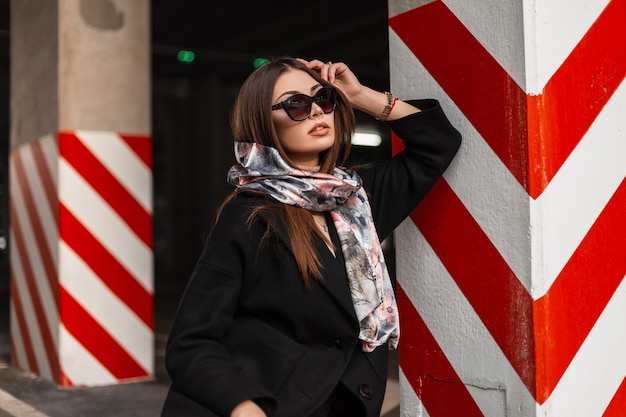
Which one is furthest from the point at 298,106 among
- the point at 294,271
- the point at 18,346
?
the point at 18,346

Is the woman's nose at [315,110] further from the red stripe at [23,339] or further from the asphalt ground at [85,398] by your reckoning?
the red stripe at [23,339]

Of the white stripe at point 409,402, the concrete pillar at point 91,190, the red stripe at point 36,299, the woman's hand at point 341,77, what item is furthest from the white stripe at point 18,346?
the woman's hand at point 341,77

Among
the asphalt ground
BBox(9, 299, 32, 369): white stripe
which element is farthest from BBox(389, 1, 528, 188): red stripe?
BBox(9, 299, 32, 369): white stripe

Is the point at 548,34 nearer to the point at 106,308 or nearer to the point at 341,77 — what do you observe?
the point at 341,77

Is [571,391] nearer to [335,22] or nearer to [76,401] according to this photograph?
[76,401]

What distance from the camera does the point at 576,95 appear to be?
190 centimetres

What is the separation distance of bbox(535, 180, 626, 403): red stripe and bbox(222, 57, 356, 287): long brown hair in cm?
53

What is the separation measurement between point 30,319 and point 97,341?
0.81 meters

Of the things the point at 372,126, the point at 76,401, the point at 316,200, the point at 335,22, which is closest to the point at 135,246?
the point at 76,401

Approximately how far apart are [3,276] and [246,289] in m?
18.7

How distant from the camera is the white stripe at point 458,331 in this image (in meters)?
1.86

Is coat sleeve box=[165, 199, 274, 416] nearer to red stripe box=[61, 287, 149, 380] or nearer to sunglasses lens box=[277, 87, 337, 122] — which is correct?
sunglasses lens box=[277, 87, 337, 122]

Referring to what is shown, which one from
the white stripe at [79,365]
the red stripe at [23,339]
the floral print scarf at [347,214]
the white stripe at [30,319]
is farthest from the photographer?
the red stripe at [23,339]

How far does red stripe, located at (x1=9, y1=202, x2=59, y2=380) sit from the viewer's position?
5344 mm
